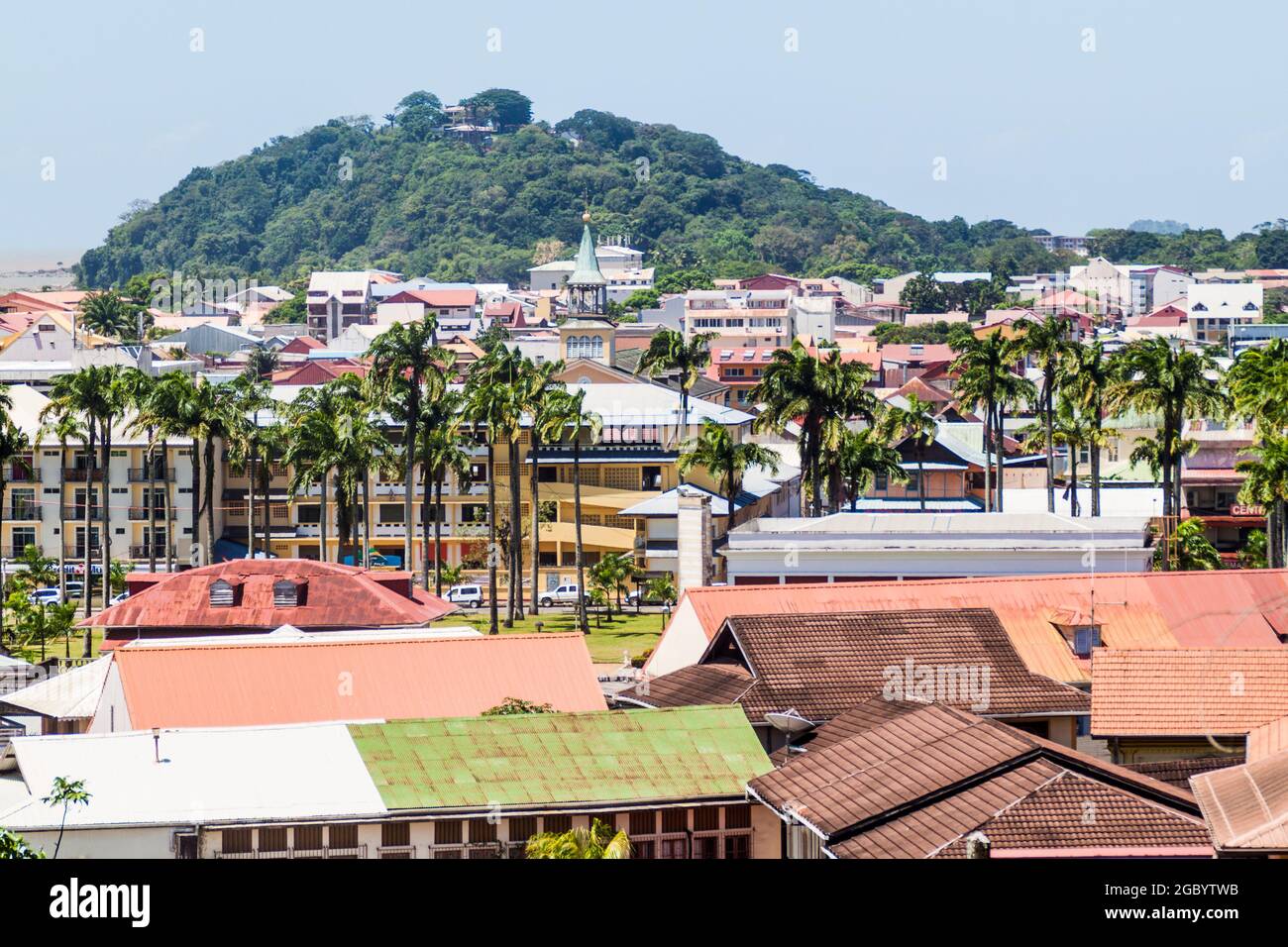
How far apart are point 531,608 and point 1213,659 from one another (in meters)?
46.2

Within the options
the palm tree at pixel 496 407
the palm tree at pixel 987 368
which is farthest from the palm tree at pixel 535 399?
the palm tree at pixel 987 368

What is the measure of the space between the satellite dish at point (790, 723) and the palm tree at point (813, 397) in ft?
139

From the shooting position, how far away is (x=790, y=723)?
118 ft

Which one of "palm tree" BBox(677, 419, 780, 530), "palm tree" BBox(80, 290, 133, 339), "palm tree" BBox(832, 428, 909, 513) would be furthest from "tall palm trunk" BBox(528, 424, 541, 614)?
"palm tree" BBox(80, 290, 133, 339)

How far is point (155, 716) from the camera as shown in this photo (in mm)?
39219

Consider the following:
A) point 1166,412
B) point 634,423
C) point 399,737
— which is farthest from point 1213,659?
point 634,423

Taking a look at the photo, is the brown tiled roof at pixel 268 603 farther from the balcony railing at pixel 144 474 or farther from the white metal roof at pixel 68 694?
the balcony railing at pixel 144 474

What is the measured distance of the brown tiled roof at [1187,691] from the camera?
3638 cm

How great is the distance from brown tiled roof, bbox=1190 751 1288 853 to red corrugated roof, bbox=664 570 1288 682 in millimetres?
16958

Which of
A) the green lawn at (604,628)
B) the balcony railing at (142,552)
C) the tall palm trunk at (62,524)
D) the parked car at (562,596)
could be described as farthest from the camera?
the balcony railing at (142,552)

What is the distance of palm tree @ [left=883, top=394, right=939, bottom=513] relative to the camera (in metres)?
97.0

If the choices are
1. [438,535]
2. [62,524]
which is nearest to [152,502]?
[62,524]

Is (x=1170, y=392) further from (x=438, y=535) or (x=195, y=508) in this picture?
(x=195, y=508)
